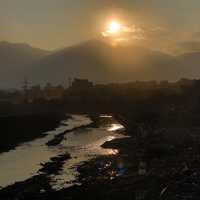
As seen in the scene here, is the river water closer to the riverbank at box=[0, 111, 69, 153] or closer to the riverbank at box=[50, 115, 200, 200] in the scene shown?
the riverbank at box=[50, 115, 200, 200]

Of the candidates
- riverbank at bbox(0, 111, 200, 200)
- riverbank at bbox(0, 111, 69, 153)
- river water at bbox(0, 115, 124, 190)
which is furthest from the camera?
riverbank at bbox(0, 111, 69, 153)

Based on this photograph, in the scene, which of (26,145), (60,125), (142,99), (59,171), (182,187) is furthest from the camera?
(142,99)

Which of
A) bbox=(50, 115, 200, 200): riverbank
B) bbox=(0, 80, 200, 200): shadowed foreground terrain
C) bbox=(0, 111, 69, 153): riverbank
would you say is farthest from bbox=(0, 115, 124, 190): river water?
bbox=(0, 111, 69, 153): riverbank

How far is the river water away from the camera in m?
55.8

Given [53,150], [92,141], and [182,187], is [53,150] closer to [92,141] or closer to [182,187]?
[92,141]

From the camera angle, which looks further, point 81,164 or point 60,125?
point 60,125

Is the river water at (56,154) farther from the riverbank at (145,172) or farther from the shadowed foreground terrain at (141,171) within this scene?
the riverbank at (145,172)

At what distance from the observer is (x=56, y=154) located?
74.8 m

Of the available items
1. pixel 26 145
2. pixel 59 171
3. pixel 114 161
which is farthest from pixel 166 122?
pixel 59 171

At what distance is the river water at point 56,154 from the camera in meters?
55.8

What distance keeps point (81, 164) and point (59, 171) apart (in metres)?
4.93

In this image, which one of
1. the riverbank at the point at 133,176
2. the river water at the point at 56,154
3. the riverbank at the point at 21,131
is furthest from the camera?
the riverbank at the point at 21,131

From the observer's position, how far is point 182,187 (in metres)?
44.3

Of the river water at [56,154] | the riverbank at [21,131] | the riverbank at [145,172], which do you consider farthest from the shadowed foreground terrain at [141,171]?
the riverbank at [21,131]
